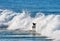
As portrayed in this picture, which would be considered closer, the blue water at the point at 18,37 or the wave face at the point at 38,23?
the blue water at the point at 18,37

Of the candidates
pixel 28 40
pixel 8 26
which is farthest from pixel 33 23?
pixel 28 40

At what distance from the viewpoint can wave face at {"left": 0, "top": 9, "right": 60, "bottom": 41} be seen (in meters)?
18.7

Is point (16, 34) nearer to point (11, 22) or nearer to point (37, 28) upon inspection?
point (37, 28)

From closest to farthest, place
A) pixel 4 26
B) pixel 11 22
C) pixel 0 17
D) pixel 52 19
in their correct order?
pixel 52 19, pixel 4 26, pixel 11 22, pixel 0 17

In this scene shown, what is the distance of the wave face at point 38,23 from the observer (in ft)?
61.4

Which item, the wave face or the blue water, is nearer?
the blue water

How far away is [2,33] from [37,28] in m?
1.88

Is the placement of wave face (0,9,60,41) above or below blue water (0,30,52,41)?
above

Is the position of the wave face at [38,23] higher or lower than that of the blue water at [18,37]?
higher

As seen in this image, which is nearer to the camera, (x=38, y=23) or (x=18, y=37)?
(x=18, y=37)

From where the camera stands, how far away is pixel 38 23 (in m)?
21.1

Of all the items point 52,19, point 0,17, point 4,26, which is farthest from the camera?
point 0,17

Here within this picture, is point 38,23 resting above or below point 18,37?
above

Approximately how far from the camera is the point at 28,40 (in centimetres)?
1723
